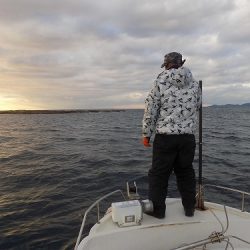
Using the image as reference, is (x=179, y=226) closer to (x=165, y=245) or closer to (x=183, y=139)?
(x=165, y=245)

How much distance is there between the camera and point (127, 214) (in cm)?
548

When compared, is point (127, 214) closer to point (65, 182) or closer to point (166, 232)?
point (166, 232)

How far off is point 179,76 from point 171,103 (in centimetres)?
45

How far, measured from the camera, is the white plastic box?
5.48m

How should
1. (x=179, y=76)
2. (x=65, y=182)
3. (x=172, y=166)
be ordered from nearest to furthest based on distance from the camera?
(x=179, y=76) < (x=172, y=166) < (x=65, y=182)

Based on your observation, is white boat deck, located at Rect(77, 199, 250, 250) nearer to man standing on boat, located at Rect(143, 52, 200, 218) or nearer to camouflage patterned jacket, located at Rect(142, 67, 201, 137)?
man standing on boat, located at Rect(143, 52, 200, 218)

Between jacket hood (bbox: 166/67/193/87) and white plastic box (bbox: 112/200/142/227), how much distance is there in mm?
2086

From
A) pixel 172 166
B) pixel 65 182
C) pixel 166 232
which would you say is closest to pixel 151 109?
pixel 172 166

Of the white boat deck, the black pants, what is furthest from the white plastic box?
the black pants

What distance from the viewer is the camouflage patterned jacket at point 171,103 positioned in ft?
17.8

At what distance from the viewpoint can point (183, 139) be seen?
5.52 metres

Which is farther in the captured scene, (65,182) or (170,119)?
(65,182)

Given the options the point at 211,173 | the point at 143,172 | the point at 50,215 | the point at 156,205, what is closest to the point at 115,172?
the point at 143,172

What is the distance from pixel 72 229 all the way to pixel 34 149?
1731cm
